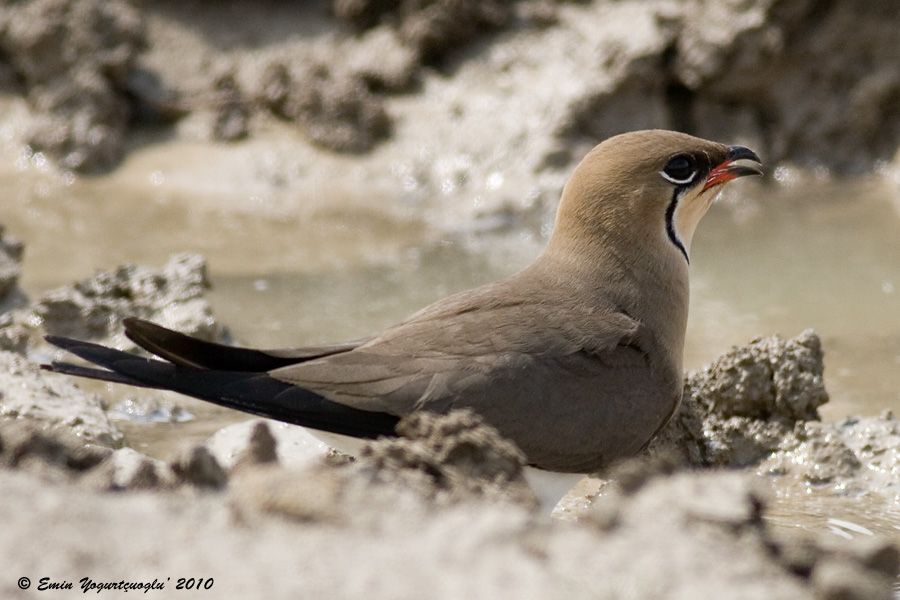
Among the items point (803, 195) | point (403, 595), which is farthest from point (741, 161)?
point (803, 195)

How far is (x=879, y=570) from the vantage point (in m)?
2.92

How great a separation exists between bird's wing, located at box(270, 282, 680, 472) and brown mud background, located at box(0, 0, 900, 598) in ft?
0.73

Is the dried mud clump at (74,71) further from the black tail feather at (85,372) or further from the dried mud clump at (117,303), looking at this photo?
the black tail feather at (85,372)

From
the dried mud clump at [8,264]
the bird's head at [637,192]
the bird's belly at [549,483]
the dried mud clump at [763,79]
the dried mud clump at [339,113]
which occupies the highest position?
the dried mud clump at [763,79]

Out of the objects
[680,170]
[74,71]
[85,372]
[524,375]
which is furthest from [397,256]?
[85,372]

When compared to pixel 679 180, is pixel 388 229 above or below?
above

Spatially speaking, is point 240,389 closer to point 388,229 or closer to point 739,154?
point 739,154

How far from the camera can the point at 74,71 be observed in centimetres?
955

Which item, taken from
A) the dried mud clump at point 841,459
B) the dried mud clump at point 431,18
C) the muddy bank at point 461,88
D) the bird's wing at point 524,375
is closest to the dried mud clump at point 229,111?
the muddy bank at point 461,88

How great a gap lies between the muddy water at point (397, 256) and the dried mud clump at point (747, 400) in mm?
659

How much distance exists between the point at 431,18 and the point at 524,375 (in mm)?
5682

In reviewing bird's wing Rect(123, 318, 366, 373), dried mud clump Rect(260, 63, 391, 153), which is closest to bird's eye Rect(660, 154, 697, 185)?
bird's wing Rect(123, 318, 366, 373)

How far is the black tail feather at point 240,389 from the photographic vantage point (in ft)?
13.4

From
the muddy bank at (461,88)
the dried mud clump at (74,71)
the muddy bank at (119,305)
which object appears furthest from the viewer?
the dried mud clump at (74,71)
